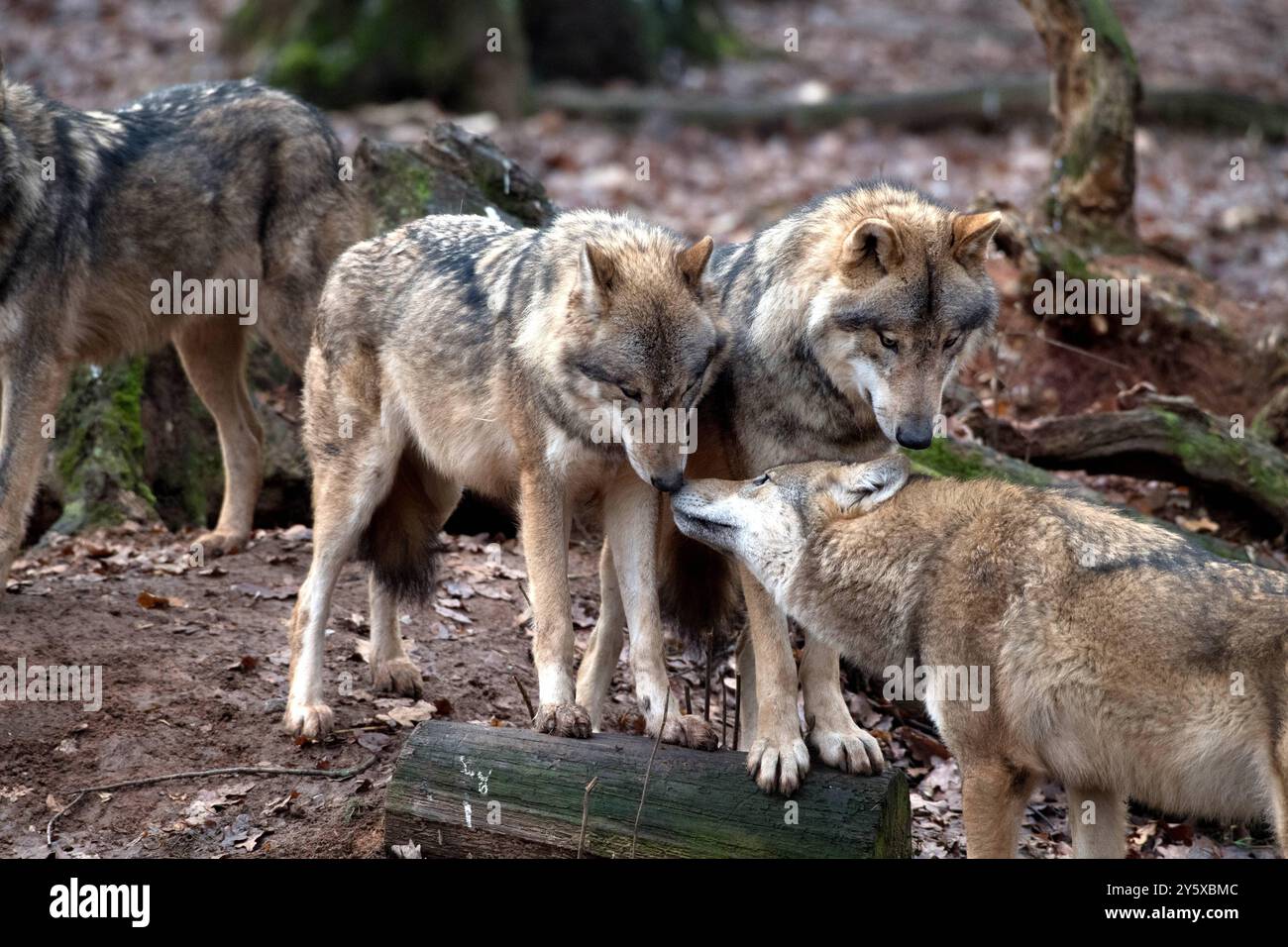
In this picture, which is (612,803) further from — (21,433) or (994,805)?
(21,433)

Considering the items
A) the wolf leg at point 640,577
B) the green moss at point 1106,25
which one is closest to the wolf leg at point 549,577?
the wolf leg at point 640,577

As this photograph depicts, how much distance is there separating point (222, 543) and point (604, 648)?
10.00ft

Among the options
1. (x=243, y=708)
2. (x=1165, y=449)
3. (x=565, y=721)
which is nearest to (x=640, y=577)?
(x=565, y=721)

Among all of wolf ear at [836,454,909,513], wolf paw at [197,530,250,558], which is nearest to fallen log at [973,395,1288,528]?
wolf ear at [836,454,909,513]

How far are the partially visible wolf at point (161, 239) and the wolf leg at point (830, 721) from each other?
3949 millimetres

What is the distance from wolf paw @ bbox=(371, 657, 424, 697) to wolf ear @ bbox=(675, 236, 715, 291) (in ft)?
8.31

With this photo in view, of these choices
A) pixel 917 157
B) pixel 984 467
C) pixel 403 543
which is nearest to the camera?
pixel 403 543

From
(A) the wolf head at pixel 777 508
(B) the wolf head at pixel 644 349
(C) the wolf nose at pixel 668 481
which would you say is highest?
(B) the wolf head at pixel 644 349

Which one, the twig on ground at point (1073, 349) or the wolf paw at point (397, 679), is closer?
the wolf paw at point (397, 679)

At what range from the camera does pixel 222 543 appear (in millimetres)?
7887

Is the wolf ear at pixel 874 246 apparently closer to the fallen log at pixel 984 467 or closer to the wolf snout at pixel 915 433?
the wolf snout at pixel 915 433

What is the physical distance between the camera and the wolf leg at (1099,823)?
4922mm

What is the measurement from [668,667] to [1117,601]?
3060 millimetres
